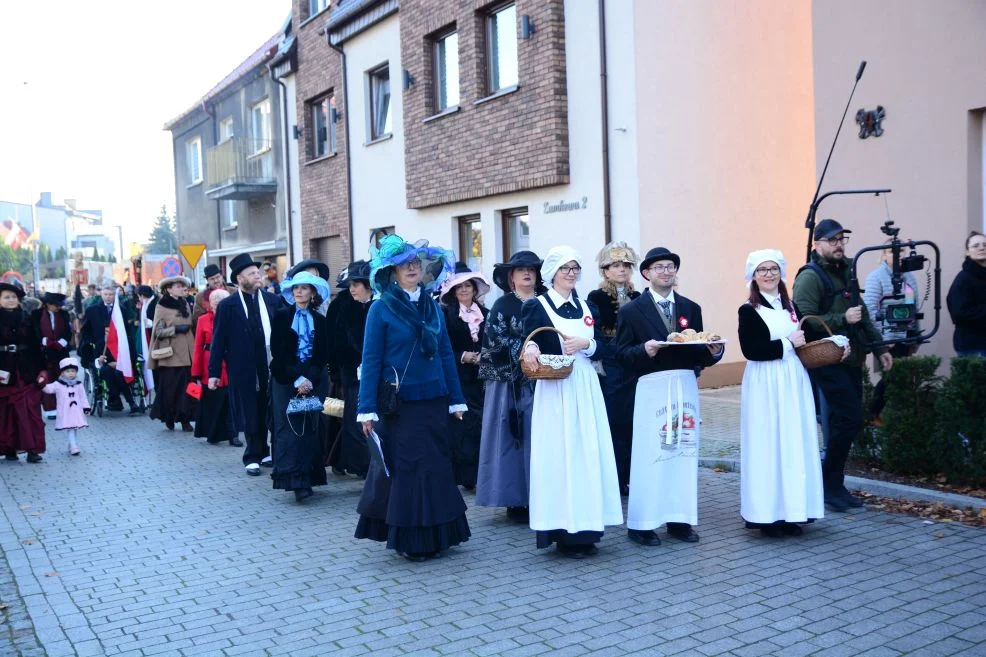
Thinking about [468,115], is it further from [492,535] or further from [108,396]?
[492,535]

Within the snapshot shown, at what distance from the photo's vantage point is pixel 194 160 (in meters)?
33.2

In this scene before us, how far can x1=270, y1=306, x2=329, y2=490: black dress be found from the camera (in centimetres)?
844

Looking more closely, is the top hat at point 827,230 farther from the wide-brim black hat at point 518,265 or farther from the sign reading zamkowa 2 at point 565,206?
the sign reading zamkowa 2 at point 565,206

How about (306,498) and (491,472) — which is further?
(306,498)

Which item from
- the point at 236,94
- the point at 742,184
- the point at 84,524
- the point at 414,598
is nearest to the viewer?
the point at 414,598

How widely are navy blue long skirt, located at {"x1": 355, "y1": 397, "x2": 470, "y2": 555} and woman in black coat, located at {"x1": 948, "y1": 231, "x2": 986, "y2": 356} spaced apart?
4.54 meters

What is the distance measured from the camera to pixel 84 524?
7.94 metres

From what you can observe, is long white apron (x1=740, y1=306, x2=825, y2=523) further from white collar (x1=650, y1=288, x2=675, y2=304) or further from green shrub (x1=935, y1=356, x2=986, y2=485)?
green shrub (x1=935, y1=356, x2=986, y2=485)

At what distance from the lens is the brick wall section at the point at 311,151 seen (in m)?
22.1

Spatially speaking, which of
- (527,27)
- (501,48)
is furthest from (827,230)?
(501,48)

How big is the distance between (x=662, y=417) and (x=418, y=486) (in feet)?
5.46

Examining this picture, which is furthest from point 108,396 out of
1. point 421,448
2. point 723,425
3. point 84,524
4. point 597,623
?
point 597,623

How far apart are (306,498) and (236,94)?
22444mm

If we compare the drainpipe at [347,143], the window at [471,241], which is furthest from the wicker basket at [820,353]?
the drainpipe at [347,143]
